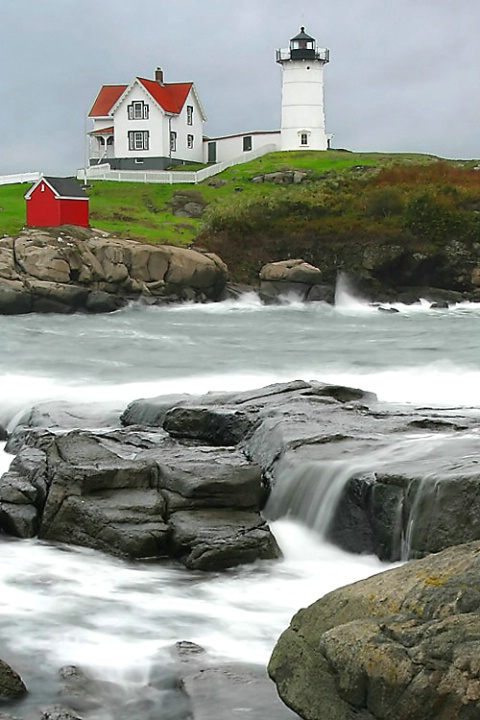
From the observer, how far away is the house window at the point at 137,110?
6994cm

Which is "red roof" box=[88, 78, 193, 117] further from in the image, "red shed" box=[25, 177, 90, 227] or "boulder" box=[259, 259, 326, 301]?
"boulder" box=[259, 259, 326, 301]

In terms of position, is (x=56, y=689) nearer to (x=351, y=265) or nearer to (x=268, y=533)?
(x=268, y=533)

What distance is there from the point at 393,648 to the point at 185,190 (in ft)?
183

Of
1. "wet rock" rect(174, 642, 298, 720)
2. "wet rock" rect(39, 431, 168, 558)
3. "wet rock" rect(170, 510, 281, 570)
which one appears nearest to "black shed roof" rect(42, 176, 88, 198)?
"wet rock" rect(39, 431, 168, 558)

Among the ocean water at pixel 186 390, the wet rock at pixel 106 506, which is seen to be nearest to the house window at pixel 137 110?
the ocean water at pixel 186 390

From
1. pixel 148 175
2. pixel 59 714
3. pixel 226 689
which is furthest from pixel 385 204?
pixel 59 714

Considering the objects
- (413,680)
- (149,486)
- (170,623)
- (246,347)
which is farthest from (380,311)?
(413,680)

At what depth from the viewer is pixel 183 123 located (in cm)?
7200

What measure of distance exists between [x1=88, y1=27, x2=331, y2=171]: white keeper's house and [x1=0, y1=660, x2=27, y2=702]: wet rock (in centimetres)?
6399

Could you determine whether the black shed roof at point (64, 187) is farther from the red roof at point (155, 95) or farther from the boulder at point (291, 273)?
the red roof at point (155, 95)

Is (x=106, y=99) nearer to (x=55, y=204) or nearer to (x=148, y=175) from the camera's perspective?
(x=148, y=175)

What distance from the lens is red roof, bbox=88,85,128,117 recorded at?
237ft

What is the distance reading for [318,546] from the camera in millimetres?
10016

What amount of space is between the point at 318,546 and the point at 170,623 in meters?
2.51
